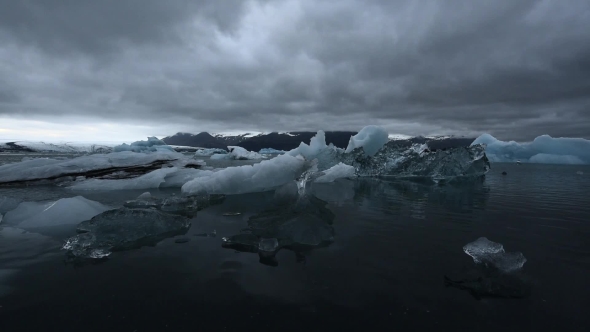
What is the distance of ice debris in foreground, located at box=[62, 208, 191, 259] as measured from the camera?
448 cm

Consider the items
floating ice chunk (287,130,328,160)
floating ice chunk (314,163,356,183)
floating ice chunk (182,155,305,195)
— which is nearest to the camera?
floating ice chunk (182,155,305,195)

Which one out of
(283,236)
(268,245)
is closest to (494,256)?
(283,236)

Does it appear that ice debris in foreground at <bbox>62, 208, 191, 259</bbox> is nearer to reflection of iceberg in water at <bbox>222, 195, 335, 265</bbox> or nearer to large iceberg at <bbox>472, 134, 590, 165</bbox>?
reflection of iceberg in water at <bbox>222, 195, 335, 265</bbox>

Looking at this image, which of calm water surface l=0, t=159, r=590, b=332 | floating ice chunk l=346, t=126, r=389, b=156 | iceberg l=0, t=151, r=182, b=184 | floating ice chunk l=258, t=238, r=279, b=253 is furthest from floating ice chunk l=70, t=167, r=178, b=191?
floating ice chunk l=346, t=126, r=389, b=156

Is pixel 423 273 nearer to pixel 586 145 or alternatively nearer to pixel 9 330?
pixel 9 330

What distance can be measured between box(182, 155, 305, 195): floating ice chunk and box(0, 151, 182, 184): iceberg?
5687 millimetres

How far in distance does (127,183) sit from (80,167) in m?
3.29

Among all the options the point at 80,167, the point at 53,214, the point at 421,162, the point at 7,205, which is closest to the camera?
the point at 53,214

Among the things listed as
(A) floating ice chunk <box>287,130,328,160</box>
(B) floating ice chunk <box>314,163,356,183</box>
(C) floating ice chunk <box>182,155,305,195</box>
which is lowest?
(B) floating ice chunk <box>314,163,356,183</box>

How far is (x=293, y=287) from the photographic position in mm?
3379

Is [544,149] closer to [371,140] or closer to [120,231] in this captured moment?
[371,140]

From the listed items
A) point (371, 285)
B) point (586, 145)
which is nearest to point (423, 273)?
point (371, 285)

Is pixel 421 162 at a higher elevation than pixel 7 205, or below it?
higher

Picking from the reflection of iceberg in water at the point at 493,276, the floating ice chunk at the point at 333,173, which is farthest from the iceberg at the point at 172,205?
the floating ice chunk at the point at 333,173
